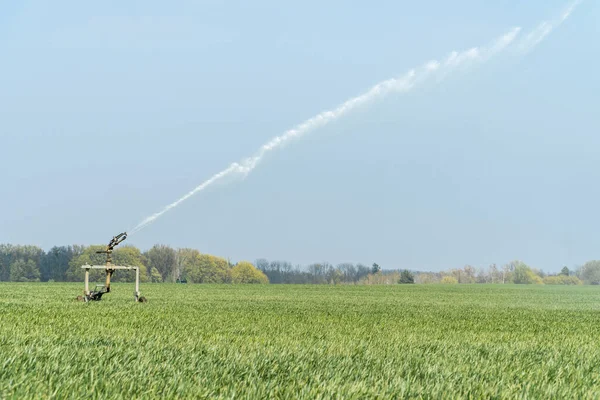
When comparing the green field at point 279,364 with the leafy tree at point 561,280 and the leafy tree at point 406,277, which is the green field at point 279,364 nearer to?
the leafy tree at point 406,277

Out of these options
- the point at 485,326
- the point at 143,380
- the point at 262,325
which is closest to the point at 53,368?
the point at 143,380

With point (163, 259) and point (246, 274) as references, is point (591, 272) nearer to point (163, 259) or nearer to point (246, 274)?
point (246, 274)

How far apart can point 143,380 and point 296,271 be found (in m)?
118

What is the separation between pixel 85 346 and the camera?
1007 cm

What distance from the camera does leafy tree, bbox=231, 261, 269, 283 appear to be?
12106cm

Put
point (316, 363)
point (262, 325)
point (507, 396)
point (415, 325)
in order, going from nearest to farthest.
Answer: point (507, 396) → point (316, 363) → point (262, 325) → point (415, 325)

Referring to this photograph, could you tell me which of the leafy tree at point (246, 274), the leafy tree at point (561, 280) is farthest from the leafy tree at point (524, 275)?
the leafy tree at point (246, 274)

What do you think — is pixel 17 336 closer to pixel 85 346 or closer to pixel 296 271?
pixel 85 346

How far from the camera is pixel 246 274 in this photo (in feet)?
401

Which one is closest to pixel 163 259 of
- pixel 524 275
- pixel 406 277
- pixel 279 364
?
pixel 406 277

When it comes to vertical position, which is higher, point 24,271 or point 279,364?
point 24,271

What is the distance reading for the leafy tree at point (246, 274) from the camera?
121 meters

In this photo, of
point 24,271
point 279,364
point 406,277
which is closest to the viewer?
point 279,364

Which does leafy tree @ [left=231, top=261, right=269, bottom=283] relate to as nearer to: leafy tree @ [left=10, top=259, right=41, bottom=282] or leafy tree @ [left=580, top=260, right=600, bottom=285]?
leafy tree @ [left=10, top=259, right=41, bottom=282]
